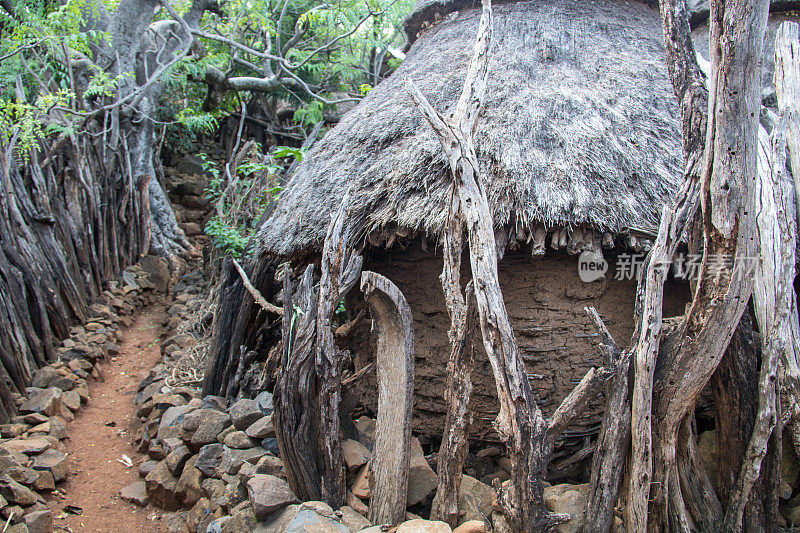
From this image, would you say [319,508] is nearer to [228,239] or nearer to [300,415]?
[300,415]

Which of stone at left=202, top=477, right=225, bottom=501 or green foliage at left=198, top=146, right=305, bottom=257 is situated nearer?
stone at left=202, top=477, right=225, bottom=501

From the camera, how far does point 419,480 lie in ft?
8.34

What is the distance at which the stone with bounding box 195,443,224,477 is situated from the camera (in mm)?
3053

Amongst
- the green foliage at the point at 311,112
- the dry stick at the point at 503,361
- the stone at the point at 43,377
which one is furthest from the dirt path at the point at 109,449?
the green foliage at the point at 311,112

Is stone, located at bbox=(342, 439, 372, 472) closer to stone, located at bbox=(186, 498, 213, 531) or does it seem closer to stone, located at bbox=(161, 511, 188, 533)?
stone, located at bbox=(186, 498, 213, 531)

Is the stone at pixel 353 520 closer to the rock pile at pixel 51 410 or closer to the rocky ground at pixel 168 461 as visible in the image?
the rocky ground at pixel 168 461

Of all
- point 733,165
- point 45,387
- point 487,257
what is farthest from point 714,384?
point 45,387

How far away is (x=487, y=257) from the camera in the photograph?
2.31m

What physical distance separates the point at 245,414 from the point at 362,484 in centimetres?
109

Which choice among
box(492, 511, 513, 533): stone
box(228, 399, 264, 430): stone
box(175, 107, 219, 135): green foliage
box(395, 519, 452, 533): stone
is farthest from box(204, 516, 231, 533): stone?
box(175, 107, 219, 135): green foliage

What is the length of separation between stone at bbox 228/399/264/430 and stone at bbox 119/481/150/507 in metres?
0.71

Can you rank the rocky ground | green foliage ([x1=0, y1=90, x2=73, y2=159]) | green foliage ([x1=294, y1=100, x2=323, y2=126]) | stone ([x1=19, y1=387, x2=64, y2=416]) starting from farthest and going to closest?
green foliage ([x1=294, y1=100, x2=323, y2=126]) → green foliage ([x1=0, y1=90, x2=73, y2=159]) → stone ([x1=19, y1=387, x2=64, y2=416]) → the rocky ground

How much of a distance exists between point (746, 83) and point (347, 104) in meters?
9.35

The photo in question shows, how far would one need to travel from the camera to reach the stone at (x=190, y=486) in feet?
9.84
